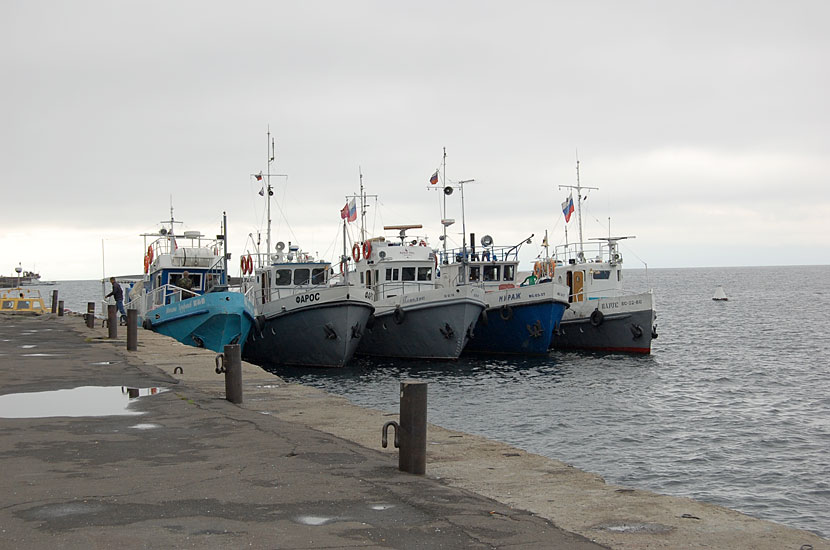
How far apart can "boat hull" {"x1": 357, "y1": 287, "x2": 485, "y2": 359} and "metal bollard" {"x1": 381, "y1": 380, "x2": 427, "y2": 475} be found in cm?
2334

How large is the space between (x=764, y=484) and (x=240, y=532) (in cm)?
1081

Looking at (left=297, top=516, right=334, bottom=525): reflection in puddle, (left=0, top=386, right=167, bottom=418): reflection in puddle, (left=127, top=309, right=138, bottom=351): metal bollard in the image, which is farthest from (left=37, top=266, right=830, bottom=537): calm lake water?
(left=297, top=516, right=334, bottom=525): reflection in puddle

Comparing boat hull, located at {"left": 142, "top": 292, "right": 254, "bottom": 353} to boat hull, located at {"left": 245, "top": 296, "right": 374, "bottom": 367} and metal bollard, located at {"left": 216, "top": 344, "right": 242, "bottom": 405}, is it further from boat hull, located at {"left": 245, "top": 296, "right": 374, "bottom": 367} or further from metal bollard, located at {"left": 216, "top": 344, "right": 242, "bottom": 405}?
metal bollard, located at {"left": 216, "top": 344, "right": 242, "bottom": 405}

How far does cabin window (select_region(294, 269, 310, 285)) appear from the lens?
33.9 m

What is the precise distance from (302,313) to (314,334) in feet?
2.95

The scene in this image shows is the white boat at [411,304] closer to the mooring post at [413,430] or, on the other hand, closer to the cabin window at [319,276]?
the cabin window at [319,276]

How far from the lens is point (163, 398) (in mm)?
12891

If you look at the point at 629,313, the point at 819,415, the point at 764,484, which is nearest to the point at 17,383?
the point at 764,484

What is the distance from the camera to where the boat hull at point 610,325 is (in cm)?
3503

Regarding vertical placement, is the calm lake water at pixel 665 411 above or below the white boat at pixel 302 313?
below

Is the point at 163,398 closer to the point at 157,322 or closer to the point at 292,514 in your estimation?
the point at 292,514

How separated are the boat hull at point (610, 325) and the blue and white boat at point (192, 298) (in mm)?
13481

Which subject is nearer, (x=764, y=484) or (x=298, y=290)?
(x=764, y=484)

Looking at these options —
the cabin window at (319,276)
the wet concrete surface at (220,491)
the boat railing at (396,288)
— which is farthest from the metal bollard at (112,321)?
the wet concrete surface at (220,491)
